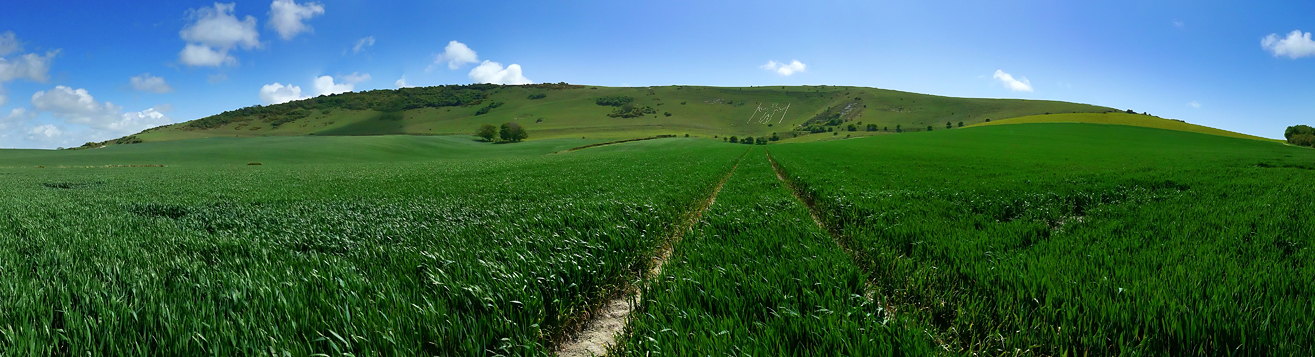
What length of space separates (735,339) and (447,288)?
2.82 meters

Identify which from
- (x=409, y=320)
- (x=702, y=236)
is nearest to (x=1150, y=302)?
(x=702, y=236)

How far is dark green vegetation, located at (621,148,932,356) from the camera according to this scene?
3166mm

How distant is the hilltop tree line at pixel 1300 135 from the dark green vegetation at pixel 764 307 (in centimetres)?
10478

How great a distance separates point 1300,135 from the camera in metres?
63.8

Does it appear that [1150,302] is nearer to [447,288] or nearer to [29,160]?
[447,288]

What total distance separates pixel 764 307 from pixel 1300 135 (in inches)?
4365

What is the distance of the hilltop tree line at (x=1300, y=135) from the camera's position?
203 feet

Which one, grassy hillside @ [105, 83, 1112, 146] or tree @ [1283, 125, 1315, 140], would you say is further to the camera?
grassy hillside @ [105, 83, 1112, 146]

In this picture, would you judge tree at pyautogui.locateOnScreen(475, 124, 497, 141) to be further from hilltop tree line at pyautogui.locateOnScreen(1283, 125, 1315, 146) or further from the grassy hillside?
hilltop tree line at pyautogui.locateOnScreen(1283, 125, 1315, 146)

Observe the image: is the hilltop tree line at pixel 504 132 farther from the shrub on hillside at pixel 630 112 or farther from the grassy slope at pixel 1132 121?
the grassy slope at pixel 1132 121

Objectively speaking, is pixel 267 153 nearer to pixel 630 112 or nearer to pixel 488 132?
pixel 488 132

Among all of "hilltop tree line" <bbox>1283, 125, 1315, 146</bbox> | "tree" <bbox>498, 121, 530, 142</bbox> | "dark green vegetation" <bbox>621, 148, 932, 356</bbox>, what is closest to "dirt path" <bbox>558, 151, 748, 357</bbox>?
"dark green vegetation" <bbox>621, 148, 932, 356</bbox>

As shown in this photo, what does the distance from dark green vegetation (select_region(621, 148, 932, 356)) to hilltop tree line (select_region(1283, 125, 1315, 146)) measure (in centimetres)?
10478

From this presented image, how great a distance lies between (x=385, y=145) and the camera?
82.9 m
